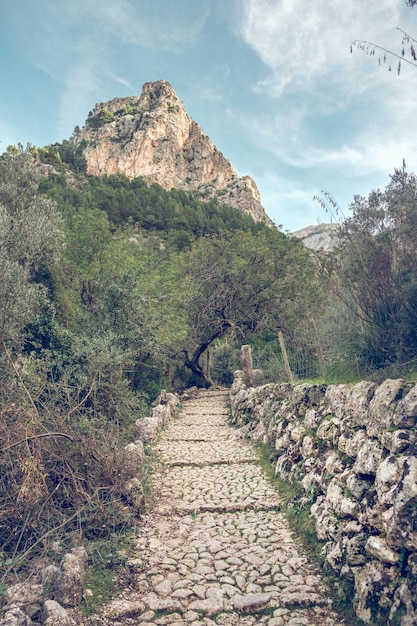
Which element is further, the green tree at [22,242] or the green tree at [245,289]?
the green tree at [245,289]

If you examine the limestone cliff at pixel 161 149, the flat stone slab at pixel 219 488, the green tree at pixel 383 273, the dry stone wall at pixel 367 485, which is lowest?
the flat stone slab at pixel 219 488

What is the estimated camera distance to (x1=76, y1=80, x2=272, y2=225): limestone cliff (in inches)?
3354

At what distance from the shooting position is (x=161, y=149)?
299 ft

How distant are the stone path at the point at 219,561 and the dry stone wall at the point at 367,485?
18.6 inches

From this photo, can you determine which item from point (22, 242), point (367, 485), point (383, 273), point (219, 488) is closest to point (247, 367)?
point (219, 488)

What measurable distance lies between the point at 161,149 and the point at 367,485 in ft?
314

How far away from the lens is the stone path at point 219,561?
393cm

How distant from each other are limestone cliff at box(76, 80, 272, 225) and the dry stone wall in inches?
2978

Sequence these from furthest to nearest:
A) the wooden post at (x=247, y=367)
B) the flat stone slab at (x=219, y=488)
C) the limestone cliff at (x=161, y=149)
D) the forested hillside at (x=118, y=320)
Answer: the limestone cliff at (x=161, y=149) → the wooden post at (x=247, y=367) → the flat stone slab at (x=219, y=488) → the forested hillside at (x=118, y=320)

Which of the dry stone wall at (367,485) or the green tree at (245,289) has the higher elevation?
the green tree at (245,289)

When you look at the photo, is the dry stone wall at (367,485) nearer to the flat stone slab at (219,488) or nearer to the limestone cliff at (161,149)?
the flat stone slab at (219,488)

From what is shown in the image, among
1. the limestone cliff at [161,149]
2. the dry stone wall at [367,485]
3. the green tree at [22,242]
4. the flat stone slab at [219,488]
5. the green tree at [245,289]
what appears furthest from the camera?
the limestone cliff at [161,149]

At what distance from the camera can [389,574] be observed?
11.4 ft

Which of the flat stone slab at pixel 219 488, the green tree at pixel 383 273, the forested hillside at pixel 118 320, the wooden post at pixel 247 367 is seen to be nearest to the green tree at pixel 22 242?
the forested hillside at pixel 118 320
